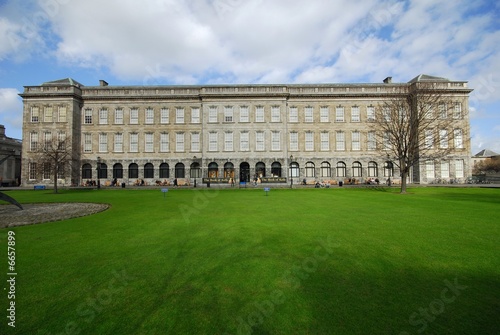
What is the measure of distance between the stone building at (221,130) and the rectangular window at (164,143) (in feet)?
0.60

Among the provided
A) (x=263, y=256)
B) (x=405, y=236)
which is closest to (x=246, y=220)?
(x=263, y=256)

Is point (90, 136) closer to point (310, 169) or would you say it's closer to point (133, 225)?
point (310, 169)

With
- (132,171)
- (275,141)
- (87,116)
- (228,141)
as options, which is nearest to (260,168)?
(275,141)

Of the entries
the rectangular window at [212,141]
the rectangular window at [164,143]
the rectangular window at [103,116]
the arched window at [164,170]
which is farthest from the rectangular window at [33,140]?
the rectangular window at [212,141]

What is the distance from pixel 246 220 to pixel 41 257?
6.78m

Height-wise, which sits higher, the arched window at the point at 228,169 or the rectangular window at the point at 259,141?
the rectangular window at the point at 259,141

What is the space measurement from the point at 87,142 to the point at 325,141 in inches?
1693

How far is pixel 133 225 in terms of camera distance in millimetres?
9953

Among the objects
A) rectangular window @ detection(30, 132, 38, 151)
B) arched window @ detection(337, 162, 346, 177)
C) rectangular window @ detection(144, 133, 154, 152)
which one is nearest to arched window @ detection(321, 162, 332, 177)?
arched window @ detection(337, 162, 346, 177)

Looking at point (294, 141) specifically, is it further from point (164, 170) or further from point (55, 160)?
point (55, 160)

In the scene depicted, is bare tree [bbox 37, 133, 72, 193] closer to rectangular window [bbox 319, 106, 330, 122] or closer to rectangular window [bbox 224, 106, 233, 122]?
rectangular window [bbox 224, 106, 233, 122]

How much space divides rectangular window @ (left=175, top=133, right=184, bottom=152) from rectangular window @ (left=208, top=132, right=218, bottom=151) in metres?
5.11

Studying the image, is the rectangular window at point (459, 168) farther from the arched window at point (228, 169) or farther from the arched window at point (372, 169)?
the arched window at point (228, 169)

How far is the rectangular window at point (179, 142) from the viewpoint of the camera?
147 ft
